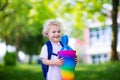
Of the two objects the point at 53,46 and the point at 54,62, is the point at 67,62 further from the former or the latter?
the point at 53,46

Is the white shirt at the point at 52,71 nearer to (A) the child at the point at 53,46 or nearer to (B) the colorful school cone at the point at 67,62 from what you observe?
(A) the child at the point at 53,46

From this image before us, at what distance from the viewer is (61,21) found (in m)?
6.66

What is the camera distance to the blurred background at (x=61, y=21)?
23.5 metres

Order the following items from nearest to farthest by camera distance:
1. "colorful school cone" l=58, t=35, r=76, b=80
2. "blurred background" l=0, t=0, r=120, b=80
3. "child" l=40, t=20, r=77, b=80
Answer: "colorful school cone" l=58, t=35, r=76, b=80 → "child" l=40, t=20, r=77, b=80 → "blurred background" l=0, t=0, r=120, b=80

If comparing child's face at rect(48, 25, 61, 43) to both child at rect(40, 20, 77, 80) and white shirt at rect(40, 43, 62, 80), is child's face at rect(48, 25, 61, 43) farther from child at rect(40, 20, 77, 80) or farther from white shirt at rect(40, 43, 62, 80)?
white shirt at rect(40, 43, 62, 80)

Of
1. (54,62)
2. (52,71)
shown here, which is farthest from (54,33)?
(52,71)

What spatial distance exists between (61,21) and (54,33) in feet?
2.06

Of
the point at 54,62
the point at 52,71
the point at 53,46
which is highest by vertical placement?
the point at 53,46

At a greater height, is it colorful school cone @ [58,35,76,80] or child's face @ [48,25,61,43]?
child's face @ [48,25,61,43]

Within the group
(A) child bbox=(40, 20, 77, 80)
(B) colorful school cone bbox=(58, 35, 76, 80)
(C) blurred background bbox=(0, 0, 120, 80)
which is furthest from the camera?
(C) blurred background bbox=(0, 0, 120, 80)

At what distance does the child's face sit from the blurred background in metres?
0.10

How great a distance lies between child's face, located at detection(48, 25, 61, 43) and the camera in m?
6.08

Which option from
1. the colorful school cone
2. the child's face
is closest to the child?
the child's face

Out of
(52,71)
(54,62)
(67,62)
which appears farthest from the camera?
(52,71)
